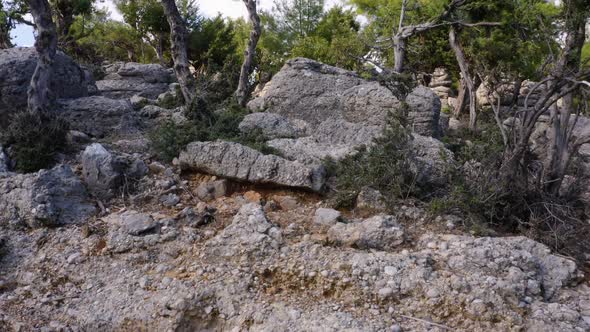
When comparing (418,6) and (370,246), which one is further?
(418,6)

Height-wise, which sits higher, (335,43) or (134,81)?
(335,43)

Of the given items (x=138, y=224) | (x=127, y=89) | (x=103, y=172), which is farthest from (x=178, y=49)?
(x=127, y=89)

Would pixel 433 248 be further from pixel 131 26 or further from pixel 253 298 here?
pixel 131 26

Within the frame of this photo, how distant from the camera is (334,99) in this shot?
30.6 ft

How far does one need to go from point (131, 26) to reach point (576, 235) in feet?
76.8

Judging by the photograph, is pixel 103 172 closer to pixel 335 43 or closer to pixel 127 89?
pixel 127 89

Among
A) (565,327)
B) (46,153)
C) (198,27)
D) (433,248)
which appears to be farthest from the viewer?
(198,27)

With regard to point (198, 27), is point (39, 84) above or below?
below

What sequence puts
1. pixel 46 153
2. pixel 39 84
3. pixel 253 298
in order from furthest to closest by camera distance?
pixel 39 84, pixel 46 153, pixel 253 298

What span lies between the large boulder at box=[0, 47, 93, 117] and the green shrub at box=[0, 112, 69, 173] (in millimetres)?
1536

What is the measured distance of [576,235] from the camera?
5637mm

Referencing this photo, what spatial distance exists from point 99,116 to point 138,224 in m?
4.21

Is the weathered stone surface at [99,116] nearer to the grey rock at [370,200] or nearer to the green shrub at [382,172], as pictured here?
the green shrub at [382,172]

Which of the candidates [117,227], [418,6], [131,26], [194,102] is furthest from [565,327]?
[131,26]
